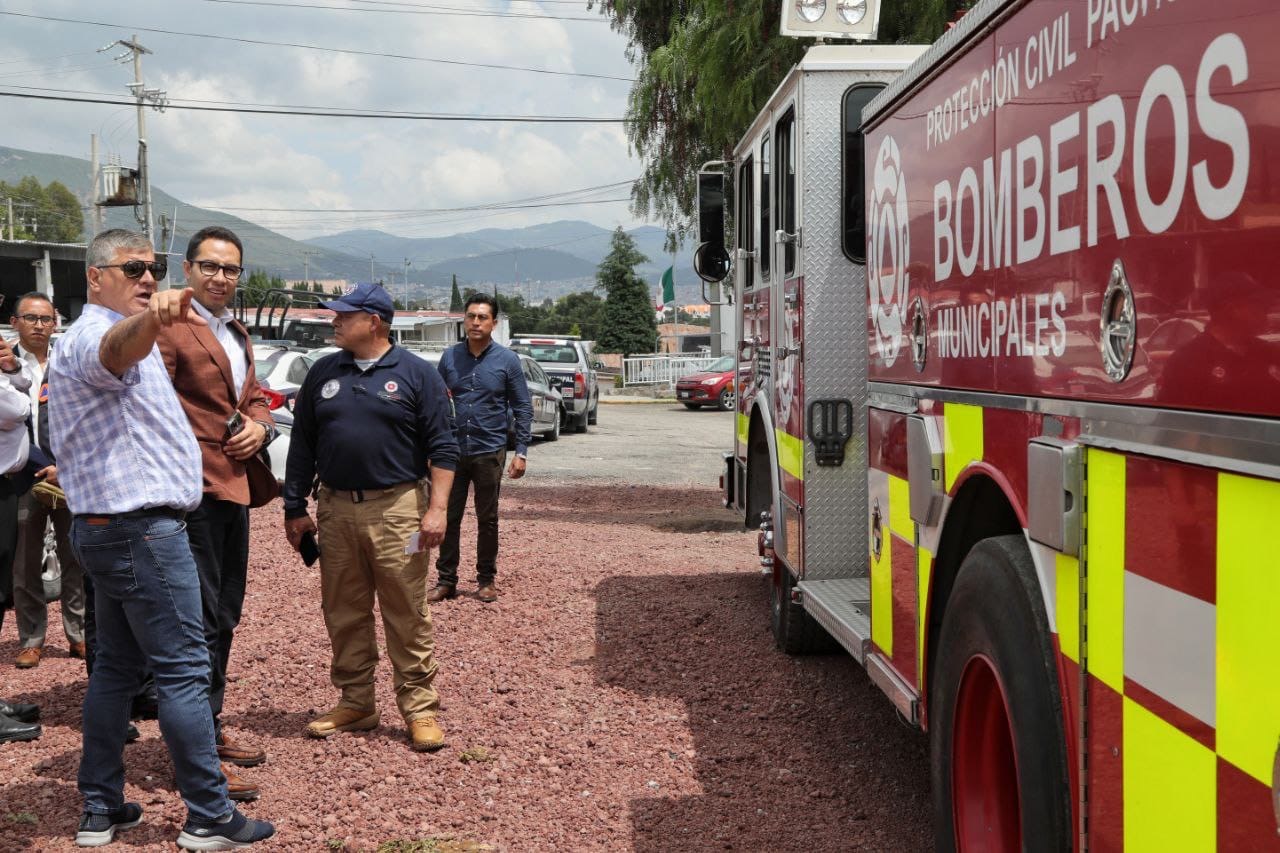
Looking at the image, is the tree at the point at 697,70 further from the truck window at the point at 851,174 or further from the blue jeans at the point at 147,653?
the blue jeans at the point at 147,653

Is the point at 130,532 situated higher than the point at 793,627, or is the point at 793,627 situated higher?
the point at 130,532

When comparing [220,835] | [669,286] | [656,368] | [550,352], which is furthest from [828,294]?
[669,286]

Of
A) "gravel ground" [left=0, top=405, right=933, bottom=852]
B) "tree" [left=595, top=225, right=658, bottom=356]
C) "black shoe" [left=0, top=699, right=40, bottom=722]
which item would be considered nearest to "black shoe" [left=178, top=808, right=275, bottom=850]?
"gravel ground" [left=0, top=405, right=933, bottom=852]

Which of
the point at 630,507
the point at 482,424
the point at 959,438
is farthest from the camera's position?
the point at 630,507

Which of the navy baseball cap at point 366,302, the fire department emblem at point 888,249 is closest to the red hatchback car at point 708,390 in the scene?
the navy baseball cap at point 366,302

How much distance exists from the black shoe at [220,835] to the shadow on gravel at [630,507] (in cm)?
803

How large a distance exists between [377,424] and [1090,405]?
136 inches

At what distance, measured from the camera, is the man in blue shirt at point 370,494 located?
5379 millimetres

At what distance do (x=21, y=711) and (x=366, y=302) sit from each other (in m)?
2.32

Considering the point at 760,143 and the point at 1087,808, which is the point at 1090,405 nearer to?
the point at 1087,808

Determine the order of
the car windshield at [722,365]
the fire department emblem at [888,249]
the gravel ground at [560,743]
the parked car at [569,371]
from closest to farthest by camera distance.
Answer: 1. the fire department emblem at [888,249]
2. the gravel ground at [560,743]
3. the parked car at [569,371]
4. the car windshield at [722,365]

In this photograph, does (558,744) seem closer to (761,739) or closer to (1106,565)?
(761,739)

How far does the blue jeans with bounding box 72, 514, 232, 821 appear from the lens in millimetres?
4008

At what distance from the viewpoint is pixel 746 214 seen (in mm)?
7668
